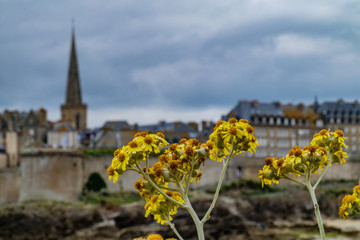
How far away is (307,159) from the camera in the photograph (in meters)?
3.76

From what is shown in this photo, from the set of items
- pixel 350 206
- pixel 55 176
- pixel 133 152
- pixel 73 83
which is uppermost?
pixel 73 83

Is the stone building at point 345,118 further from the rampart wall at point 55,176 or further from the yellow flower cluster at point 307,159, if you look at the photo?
the yellow flower cluster at point 307,159

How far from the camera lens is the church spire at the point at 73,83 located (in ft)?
224

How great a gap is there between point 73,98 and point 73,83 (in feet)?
5.79

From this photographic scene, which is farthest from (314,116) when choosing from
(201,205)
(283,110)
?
(201,205)

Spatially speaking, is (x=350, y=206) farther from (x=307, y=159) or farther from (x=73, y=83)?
(x=73, y=83)

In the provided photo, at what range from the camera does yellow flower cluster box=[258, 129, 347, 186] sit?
12.4ft

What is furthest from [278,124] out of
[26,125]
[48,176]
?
[26,125]

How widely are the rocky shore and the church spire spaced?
96.6 ft

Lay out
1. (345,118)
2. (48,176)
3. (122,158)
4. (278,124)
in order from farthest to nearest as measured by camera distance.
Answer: (345,118) < (278,124) < (48,176) < (122,158)

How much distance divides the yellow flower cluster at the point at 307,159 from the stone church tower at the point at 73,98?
6312 centimetres

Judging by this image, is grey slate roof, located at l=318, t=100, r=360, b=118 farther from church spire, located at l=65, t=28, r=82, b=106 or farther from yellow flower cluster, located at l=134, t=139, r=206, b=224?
yellow flower cluster, located at l=134, t=139, r=206, b=224

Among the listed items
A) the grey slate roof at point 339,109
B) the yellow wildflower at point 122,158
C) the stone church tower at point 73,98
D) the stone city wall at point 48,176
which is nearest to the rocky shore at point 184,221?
the stone city wall at point 48,176

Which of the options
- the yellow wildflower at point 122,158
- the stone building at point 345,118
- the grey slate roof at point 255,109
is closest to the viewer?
the yellow wildflower at point 122,158
